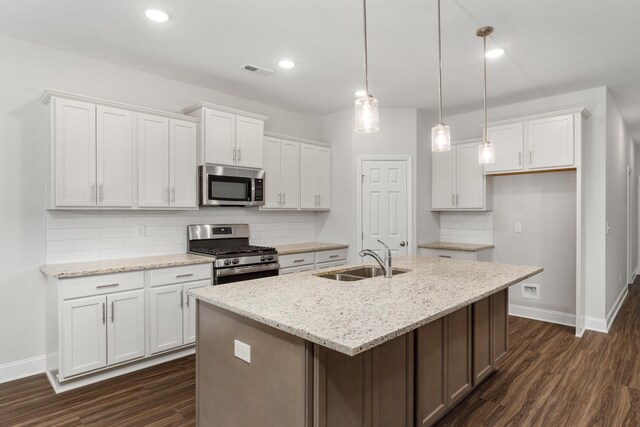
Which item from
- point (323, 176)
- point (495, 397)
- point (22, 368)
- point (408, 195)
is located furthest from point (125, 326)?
point (408, 195)

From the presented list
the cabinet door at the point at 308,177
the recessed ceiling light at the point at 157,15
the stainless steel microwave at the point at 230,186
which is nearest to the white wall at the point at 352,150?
the cabinet door at the point at 308,177

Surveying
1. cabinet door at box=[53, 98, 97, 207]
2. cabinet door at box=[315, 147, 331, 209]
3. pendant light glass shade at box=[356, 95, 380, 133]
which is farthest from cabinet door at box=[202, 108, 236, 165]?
pendant light glass shade at box=[356, 95, 380, 133]

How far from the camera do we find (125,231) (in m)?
3.58

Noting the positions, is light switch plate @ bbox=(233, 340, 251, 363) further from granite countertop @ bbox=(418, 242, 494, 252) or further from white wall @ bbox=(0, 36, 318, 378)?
granite countertop @ bbox=(418, 242, 494, 252)

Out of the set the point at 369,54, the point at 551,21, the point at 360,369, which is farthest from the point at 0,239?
the point at 551,21

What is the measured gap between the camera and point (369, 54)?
330cm

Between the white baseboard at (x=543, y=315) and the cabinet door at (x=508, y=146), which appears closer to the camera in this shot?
the cabinet door at (x=508, y=146)

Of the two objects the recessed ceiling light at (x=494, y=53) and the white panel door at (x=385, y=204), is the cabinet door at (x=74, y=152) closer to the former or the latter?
the white panel door at (x=385, y=204)

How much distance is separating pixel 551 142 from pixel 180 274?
13.3 ft

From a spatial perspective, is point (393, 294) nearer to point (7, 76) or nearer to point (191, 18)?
point (191, 18)

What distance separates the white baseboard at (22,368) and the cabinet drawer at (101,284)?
862 mm

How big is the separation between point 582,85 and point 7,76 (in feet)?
17.8

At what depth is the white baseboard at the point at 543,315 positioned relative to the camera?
14.8 ft

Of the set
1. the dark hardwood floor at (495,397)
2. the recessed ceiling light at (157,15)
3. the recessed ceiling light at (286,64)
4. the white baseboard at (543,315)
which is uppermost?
the recessed ceiling light at (157,15)
